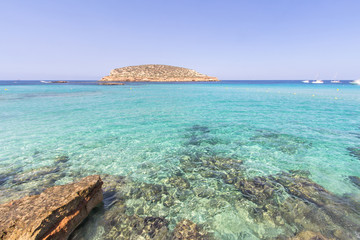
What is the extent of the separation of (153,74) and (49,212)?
13168 cm

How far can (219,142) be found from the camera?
1027 centimetres

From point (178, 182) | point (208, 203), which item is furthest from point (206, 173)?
point (208, 203)

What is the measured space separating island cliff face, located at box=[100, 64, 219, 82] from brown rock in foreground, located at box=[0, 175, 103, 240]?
114651 mm

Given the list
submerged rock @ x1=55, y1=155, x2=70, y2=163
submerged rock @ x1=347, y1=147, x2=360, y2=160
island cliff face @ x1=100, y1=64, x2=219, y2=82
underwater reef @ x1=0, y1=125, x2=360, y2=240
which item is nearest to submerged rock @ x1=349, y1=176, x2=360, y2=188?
underwater reef @ x1=0, y1=125, x2=360, y2=240

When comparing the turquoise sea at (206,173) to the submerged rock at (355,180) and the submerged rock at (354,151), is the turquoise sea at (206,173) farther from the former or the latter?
the submerged rock at (354,151)

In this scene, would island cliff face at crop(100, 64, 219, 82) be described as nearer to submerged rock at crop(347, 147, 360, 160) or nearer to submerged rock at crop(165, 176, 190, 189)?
submerged rock at crop(347, 147, 360, 160)

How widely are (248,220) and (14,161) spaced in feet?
35.3

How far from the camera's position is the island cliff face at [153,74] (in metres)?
118

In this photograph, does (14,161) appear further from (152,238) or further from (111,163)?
(152,238)

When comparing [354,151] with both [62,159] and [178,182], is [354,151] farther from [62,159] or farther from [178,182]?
[62,159]

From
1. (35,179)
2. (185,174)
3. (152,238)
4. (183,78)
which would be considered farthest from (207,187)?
(183,78)

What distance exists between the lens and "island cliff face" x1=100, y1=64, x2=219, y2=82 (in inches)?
4626

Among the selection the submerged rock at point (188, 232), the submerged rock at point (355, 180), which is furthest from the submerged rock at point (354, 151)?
the submerged rock at point (188, 232)

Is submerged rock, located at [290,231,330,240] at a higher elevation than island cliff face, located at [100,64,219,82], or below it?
below
